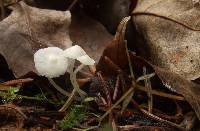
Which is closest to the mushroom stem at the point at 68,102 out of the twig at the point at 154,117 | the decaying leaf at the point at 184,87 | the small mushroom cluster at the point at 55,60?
the small mushroom cluster at the point at 55,60

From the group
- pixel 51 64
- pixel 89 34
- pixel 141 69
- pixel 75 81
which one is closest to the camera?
pixel 51 64

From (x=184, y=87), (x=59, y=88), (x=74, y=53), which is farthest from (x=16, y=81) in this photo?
(x=184, y=87)

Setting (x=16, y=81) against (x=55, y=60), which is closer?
(x=55, y=60)

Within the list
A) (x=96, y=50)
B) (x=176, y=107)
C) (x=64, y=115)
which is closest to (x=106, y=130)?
(x=64, y=115)

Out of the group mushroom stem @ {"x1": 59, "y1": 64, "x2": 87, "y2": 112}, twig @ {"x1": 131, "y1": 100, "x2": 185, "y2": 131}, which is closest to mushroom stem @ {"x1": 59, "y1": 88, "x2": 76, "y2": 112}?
mushroom stem @ {"x1": 59, "y1": 64, "x2": 87, "y2": 112}

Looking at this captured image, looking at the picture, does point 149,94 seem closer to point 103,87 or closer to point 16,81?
point 103,87

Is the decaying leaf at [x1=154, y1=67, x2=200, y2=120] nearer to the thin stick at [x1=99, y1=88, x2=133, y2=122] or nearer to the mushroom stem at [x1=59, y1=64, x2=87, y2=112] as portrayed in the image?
the thin stick at [x1=99, y1=88, x2=133, y2=122]
